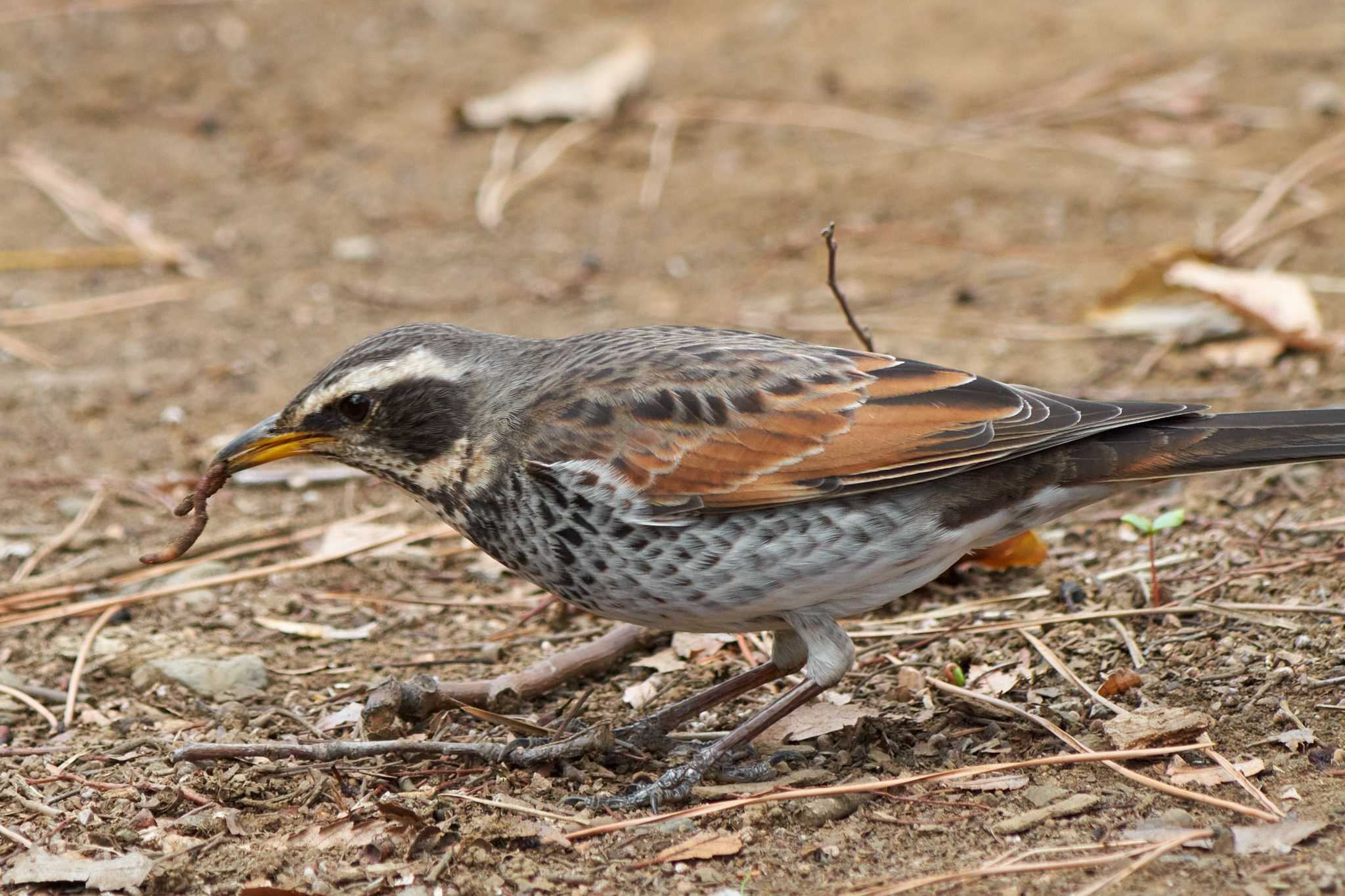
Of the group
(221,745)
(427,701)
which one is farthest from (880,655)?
(221,745)

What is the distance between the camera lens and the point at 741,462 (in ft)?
15.4

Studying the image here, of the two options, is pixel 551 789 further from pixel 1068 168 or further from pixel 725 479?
pixel 1068 168

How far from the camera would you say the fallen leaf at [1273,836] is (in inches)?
153

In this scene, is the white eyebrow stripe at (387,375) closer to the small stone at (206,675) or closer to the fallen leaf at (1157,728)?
the small stone at (206,675)

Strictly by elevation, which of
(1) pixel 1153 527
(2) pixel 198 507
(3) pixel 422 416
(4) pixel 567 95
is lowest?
(1) pixel 1153 527

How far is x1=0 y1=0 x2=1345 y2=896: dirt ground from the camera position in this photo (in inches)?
171

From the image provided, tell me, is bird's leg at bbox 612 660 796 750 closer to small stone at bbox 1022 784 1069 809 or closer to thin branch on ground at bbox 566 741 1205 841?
thin branch on ground at bbox 566 741 1205 841

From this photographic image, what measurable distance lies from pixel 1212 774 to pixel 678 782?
157cm

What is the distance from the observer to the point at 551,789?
4.67 m

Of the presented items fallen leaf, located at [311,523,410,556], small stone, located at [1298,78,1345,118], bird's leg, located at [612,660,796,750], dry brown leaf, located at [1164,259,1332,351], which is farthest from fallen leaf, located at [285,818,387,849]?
small stone, located at [1298,78,1345,118]

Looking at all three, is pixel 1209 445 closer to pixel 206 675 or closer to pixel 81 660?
pixel 206 675

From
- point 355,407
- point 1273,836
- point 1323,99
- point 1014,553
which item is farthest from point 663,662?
point 1323,99

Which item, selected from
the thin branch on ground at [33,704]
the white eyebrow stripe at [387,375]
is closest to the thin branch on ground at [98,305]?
the thin branch on ground at [33,704]

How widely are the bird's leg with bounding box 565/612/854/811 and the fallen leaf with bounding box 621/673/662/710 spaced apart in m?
0.49
